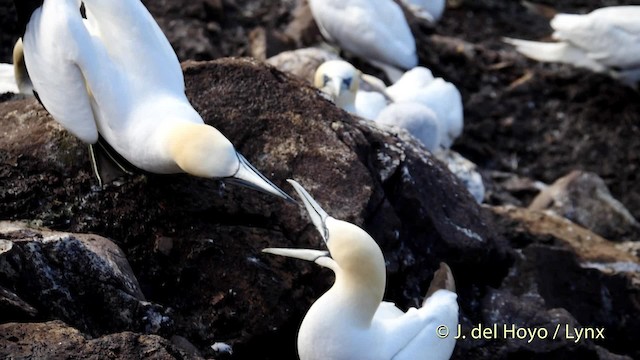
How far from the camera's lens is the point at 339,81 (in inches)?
338

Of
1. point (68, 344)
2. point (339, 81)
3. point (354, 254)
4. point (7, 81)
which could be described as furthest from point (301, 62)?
point (68, 344)

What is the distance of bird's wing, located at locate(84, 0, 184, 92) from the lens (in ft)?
18.2

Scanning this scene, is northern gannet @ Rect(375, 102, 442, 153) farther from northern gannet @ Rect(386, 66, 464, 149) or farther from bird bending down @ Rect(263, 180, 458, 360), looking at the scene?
bird bending down @ Rect(263, 180, 458, 360)

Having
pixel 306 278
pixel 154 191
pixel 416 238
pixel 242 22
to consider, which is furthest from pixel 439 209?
pixel 242 22

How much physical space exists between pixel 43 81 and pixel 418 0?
7.54 meters

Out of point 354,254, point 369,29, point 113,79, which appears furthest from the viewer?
point 369,29

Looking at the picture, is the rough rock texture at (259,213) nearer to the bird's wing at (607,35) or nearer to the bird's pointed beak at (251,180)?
the bird's pointed beak at (251,180)

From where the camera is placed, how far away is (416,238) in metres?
6.08

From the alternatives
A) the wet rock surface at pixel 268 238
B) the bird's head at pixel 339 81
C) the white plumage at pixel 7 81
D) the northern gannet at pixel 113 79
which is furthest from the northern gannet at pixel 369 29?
the northern gannet at pixel 113 79

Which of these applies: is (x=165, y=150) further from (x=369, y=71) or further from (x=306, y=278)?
(x=369, y=71)

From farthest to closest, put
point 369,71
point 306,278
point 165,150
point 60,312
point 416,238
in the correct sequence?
1. point 369,71
2. point 416,238
3. point 306,278
4. point 165,150
5. point 60,312

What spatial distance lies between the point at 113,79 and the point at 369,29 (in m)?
5.72

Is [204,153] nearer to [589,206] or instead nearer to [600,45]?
[589,206]

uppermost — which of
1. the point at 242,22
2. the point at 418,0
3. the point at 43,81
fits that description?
the point at 43,81
